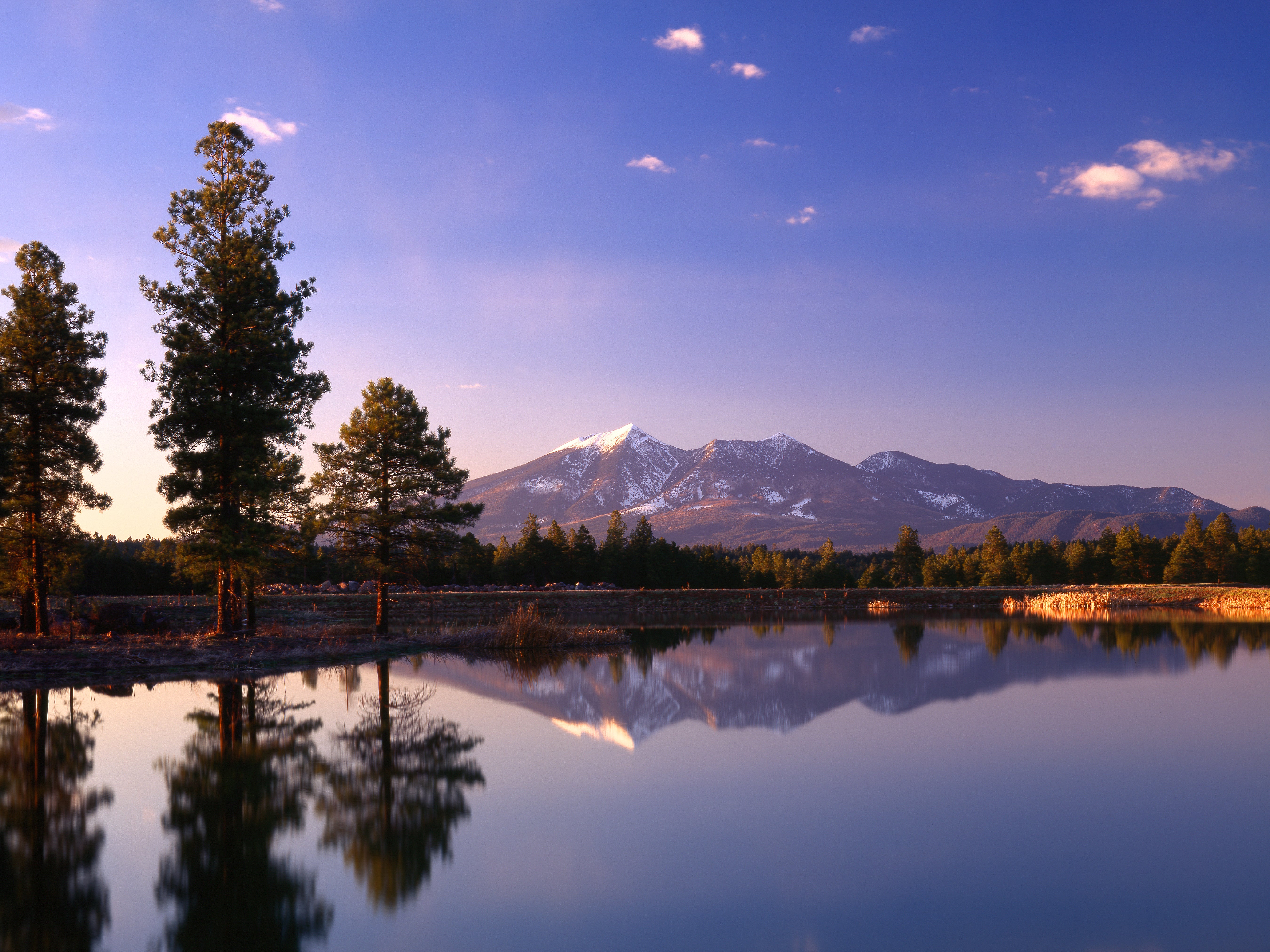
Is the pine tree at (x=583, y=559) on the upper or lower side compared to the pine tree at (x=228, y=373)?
lower

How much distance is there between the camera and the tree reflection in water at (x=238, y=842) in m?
6.48

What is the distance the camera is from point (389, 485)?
32.1 meters

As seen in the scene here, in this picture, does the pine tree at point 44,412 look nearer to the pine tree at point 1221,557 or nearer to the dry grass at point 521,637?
the dry grass at point 521,637

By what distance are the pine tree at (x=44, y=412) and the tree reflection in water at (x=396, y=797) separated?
18117 millimetres

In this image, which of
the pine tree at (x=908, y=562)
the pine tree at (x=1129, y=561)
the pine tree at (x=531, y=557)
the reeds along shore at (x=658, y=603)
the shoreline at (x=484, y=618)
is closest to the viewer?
the shoreline at (x=484, y=618)

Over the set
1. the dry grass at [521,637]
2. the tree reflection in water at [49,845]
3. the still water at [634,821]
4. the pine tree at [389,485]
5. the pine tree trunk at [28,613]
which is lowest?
the dry grass at [521,637]

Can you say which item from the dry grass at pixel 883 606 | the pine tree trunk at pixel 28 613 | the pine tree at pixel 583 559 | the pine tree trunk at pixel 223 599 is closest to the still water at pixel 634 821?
the pine tree trunk at pixel 223 599

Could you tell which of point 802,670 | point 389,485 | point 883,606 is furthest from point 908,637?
point 883,606

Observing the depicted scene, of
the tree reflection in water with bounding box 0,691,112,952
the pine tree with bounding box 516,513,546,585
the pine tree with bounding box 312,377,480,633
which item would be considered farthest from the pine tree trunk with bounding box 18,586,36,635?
the pine tree with bounding box 516,513,546,585

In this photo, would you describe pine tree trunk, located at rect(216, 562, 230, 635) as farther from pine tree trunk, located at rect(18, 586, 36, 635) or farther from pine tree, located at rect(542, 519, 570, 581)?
pine tree, located at rect(542, 519, 570, 581)

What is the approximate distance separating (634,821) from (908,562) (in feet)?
299

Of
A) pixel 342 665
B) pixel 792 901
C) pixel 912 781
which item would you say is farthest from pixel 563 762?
pixel 342 665

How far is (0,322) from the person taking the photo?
27.3 meters

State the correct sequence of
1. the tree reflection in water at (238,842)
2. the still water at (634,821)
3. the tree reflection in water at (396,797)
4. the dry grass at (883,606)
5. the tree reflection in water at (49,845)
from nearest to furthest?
1. the tree reflection in water at (49,845)
2. the tree reflection in water at (238,842)
3. the still water at (634,821)
4. the tree reflection in water at (396,797)
5. the dry grass at (883,606)
